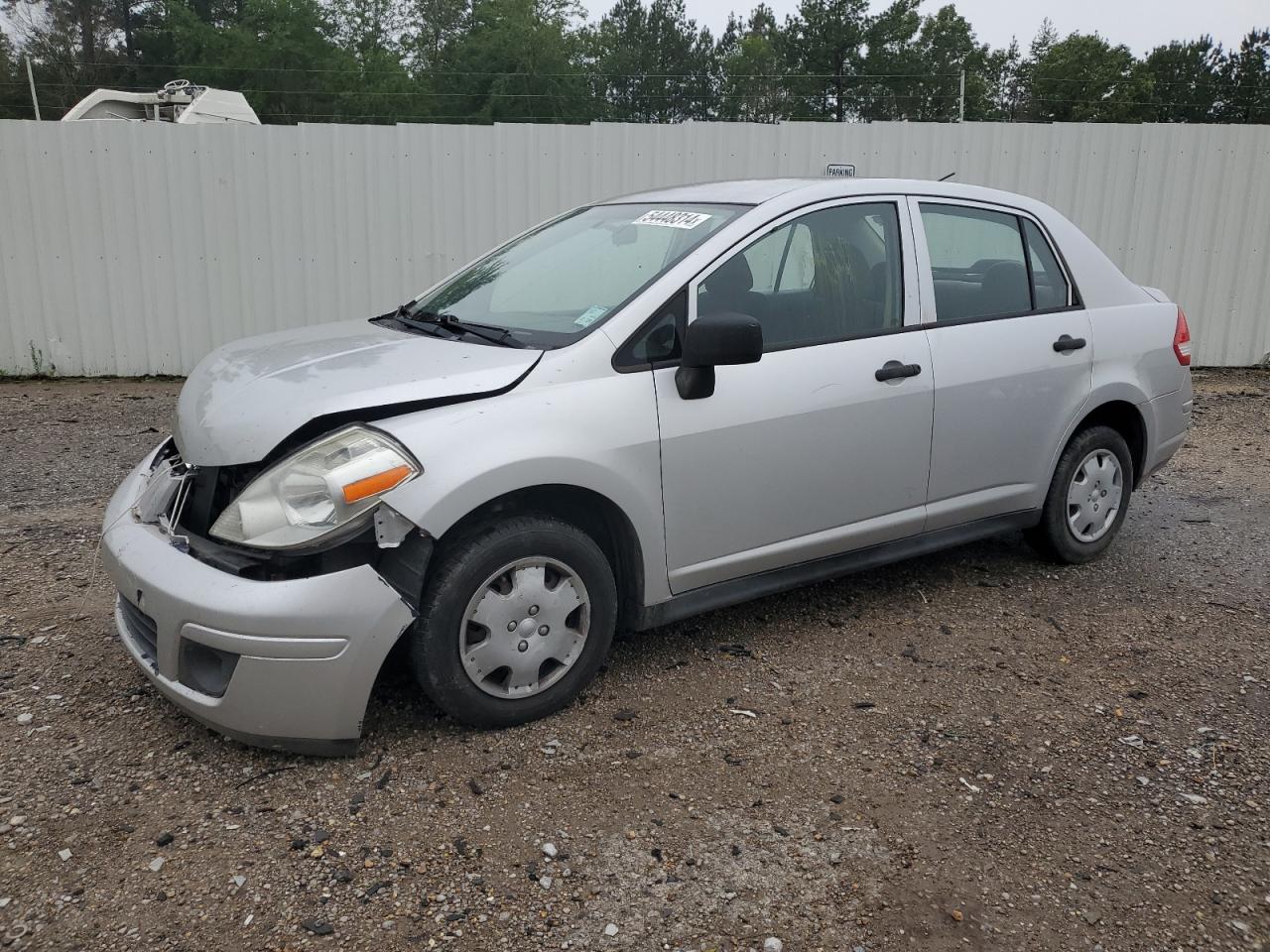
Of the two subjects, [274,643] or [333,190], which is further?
[333,190]

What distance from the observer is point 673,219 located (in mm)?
3943

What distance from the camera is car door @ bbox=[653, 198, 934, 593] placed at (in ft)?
11.6

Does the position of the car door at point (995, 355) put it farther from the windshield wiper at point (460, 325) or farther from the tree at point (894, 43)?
the tree at point (894, 43)

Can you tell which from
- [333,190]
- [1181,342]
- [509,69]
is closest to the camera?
[1181,342]

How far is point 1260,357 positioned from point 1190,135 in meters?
2.27

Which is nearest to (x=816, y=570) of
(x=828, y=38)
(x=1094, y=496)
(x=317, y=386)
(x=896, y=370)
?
(x=896, y=370)

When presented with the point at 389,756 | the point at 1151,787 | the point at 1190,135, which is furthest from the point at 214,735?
the point at 1190,135

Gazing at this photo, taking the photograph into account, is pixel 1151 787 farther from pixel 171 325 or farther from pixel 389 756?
pixel 171 325

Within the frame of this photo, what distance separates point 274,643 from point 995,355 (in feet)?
9.92

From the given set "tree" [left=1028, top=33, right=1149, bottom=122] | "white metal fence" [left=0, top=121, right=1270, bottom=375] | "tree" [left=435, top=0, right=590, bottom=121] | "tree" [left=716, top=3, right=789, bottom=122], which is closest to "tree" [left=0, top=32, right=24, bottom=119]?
"tree" [left=435, top=0, right=590, bottom=121]

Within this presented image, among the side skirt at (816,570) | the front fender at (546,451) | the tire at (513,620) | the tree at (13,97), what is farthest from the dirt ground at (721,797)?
the tree at (13,97)

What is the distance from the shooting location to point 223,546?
300 centimetres

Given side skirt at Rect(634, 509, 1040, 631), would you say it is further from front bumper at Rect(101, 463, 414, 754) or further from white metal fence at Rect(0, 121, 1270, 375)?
white metal fence at Rect(0, 121, 1270, 375)

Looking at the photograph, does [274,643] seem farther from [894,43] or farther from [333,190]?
[894,43]
